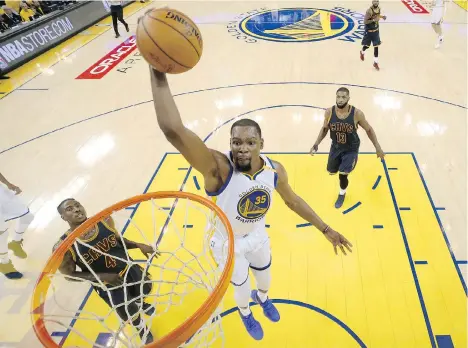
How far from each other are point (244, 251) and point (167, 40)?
1.54 meters

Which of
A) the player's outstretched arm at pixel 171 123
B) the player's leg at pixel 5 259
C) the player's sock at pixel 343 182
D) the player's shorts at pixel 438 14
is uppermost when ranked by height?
the player's outstretched arm at pixel 171 123

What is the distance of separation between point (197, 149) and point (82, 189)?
12.4ft

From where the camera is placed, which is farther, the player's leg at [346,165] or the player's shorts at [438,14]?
the player's shorts at [438,14]

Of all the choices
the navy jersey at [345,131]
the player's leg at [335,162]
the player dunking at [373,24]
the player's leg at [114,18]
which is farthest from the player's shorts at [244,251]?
the player's leg at [114,18]

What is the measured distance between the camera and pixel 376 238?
4.07 meters

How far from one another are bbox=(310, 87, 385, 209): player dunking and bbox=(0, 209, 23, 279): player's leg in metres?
3.58

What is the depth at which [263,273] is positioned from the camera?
2.90m

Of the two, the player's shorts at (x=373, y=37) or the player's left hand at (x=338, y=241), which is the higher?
the player's left hand at (x=338, y=241)

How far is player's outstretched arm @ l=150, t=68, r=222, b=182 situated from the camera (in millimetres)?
1779

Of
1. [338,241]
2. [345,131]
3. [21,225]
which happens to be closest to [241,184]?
[338,241]

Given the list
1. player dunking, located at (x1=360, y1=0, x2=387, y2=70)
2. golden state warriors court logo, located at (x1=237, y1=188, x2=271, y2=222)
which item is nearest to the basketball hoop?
golden state warriors court logo, located at (x1=237, y1=188, x2=271, y2=222)

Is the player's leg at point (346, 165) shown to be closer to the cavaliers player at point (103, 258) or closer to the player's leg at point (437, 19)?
the cavaliers player at point (103, 258)

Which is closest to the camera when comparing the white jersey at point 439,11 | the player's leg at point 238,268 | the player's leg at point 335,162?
the player's leg at point 238,268

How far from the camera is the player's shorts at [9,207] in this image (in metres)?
3.81
